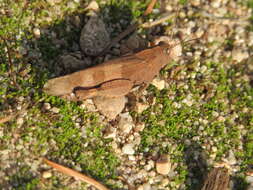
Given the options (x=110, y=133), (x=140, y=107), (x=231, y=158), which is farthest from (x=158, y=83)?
(x=231, y=158)

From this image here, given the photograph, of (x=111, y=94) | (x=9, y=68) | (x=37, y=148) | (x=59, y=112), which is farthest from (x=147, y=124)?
(x=9, y=68)

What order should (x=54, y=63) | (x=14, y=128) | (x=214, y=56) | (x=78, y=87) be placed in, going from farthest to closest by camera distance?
(x=214, y=56), (x=54, y=63), (x=14, y=128), (x=78, y=87)

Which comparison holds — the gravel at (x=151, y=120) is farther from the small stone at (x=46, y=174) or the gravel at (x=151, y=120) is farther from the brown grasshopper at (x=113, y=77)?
the brown grasshopper at (x=113, y=77)

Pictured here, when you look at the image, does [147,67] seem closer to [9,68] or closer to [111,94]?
[111,94]

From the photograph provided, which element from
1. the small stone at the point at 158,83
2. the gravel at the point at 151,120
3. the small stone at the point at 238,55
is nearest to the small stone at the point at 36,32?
the gravel at the point at 151,120

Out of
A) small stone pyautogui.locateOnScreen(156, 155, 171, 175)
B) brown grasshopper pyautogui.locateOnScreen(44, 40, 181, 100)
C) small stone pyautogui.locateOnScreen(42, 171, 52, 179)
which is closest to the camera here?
brown grasshopper pyautogui.locateOnScreen(44, 40, 181, 100)

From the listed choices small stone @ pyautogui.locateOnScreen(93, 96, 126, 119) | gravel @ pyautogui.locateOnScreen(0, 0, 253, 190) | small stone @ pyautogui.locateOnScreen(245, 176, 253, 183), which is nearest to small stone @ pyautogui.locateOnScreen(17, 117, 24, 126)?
gravel @ pyautogui.locateOnScreen(0, 0, 253, 190)

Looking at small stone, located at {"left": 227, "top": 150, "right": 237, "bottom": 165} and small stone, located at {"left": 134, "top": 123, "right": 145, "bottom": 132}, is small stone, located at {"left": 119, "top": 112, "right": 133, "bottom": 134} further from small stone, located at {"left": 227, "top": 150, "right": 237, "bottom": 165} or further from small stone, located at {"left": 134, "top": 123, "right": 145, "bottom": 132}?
small stone, located at {"left": 227, "top": 150, "right": 237, "bottom": 165}
